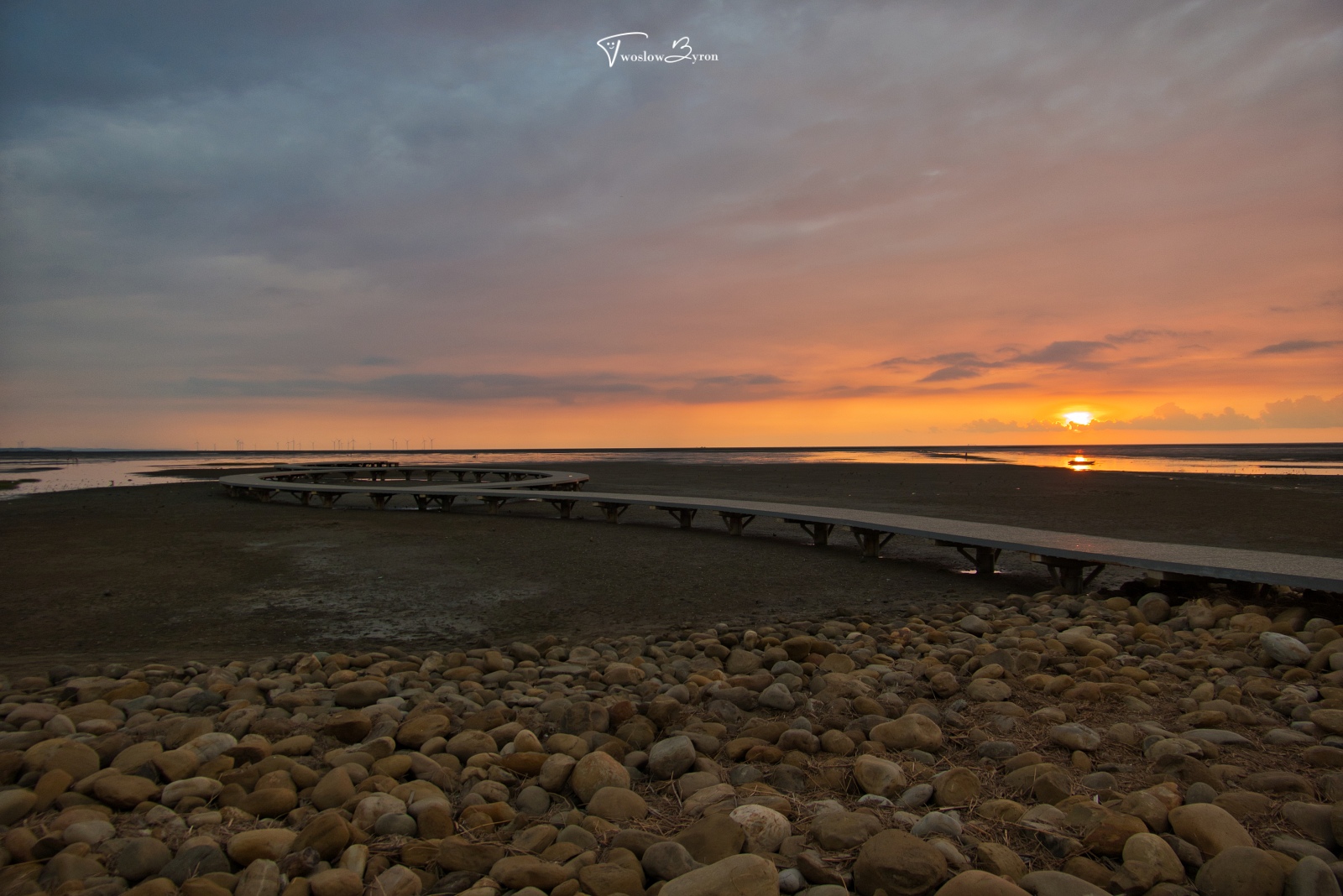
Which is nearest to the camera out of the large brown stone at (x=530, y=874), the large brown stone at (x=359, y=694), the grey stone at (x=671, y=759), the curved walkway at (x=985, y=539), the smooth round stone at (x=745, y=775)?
the large brown stone at (x=530, y=874)

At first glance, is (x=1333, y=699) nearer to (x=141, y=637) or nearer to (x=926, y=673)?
(x=926, y=673)

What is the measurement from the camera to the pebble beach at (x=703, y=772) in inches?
114

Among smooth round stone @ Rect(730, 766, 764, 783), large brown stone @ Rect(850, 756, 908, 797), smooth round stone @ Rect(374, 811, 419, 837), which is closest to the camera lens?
smooth round stone @ Rect(374, 811, 419, 837)

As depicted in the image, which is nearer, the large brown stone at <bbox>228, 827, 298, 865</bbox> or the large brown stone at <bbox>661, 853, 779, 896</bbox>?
the large brown stone at <bbox>661, 853, 779, 896</bbox>

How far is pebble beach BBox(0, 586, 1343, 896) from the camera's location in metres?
2.89

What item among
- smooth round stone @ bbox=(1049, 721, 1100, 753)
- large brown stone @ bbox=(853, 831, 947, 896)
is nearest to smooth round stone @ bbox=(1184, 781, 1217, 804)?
smooth round stone @ bbox=(1049, 721, 1100, 753)

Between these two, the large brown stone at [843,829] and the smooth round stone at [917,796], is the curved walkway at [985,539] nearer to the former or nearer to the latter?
the smooth round stone at [917,796]

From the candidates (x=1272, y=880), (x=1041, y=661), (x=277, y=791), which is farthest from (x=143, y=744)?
(x=1041, y=661)

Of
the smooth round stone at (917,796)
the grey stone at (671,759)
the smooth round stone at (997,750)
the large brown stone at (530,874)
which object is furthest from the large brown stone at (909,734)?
the large brown stone at (530,874)

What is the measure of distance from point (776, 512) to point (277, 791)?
10.9 metres

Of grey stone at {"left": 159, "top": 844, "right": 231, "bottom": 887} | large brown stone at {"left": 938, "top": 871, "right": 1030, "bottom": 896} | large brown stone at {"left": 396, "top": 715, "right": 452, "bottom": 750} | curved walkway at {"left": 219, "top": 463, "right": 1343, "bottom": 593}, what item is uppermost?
curved walkway at {"left": 219, "top": 463, "right": 1343, "bottom": 593}

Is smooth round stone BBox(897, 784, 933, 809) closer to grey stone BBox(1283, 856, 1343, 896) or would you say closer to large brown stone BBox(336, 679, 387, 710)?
grey stone BBox(1283, 856, 1343, 896)

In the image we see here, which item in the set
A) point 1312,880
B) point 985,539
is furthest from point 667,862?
point 985,539

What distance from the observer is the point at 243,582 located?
10375 mm
